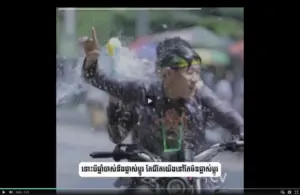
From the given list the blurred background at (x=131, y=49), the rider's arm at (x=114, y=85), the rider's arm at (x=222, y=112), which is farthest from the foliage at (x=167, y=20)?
the rider's arm at (x=222, y=112)

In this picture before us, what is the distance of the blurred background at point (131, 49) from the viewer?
132cm

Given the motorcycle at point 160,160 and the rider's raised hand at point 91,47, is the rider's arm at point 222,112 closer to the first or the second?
the motorcycle at point 160,160

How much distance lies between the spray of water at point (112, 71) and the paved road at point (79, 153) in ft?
0.27

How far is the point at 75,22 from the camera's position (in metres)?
1.33

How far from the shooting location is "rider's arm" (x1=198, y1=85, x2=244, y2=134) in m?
1.33

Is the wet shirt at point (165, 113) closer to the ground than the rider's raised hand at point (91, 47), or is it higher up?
closer to the ground

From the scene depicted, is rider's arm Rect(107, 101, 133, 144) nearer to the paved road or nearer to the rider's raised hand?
the paved road

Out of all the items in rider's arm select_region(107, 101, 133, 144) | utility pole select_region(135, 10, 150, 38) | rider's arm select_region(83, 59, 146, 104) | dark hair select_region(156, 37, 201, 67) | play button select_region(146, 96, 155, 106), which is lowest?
rider's arm select_region(107, 101, 133, 144)

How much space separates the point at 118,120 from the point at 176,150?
0.27 metres

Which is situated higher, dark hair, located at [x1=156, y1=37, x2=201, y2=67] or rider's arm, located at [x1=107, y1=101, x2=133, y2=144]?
dark hair, located at [x1=156, y1=37, x2=201, y2=67]

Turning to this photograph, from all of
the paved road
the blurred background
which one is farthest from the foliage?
the paved road

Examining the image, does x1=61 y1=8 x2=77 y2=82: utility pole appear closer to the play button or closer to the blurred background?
the blurred background

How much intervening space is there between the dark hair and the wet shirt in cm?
10
